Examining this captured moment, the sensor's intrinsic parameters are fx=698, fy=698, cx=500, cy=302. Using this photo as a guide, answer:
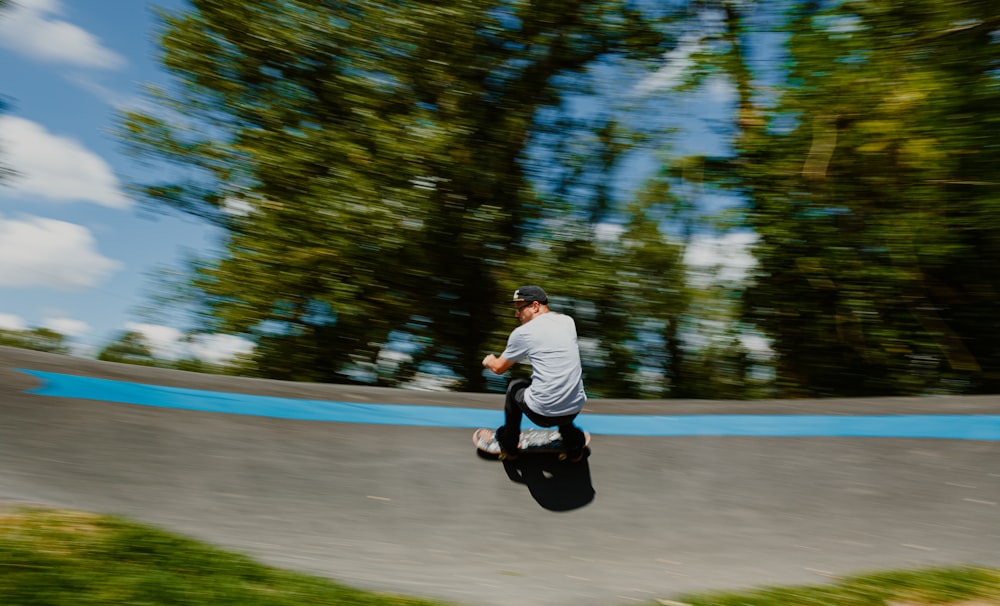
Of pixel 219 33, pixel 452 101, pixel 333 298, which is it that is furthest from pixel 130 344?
pixel 452 101

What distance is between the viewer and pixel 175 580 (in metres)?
2.82

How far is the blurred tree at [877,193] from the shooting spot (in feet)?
23.2

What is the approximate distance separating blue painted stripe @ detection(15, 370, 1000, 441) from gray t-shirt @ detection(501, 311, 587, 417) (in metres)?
0.82

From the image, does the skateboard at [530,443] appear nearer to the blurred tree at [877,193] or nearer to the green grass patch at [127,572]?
the green grass patch at [127,572]

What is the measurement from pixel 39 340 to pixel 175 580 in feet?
28.8

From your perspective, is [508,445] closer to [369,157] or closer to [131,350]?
[369,157]

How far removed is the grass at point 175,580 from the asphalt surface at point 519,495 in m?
0.31

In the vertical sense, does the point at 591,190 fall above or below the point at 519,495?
above

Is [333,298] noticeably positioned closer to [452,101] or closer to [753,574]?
[452,101]

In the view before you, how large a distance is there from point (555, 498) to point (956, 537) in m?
2.32

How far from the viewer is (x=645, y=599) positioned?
3.25 meters

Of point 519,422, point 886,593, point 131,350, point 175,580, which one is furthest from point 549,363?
point 131,350

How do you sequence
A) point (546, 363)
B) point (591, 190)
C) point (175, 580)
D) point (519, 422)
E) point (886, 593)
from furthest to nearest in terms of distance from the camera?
point (591, 190)
point (519, 422)
point (546, 363)
point (886, 593)
point (175, 580)

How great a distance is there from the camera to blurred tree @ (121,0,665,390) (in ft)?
26.2
